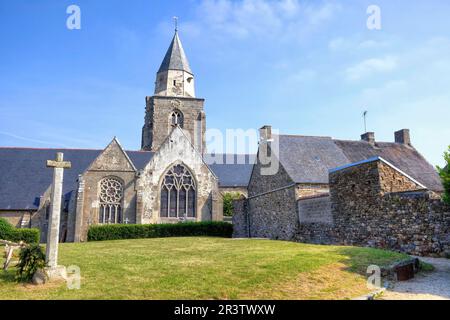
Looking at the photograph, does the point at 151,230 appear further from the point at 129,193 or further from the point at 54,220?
the point at 54,220

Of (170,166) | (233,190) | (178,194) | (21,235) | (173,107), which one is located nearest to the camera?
(21,235)

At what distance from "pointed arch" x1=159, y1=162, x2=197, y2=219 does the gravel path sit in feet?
67.7

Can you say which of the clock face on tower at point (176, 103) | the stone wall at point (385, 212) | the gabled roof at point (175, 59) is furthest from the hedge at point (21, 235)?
the gabled roof at point (175, 59)

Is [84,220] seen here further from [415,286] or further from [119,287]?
[415,286]

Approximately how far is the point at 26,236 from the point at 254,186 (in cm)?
1522

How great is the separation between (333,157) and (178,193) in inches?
493

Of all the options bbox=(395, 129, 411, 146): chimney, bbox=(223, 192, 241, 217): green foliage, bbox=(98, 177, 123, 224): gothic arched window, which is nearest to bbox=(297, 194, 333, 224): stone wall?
bbox=(395, 129, 411, 146): chimney

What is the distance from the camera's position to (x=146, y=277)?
7996 millimetres

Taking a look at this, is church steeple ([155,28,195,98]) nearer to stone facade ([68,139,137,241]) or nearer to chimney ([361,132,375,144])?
stone facade ([68,139,137,241])

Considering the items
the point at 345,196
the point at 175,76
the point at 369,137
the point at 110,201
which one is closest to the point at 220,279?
the point at 345,196

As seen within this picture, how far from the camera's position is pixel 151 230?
2452cm

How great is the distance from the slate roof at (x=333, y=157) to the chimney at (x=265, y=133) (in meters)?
0.94

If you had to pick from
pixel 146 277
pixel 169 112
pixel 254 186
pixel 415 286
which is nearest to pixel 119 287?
pixel 146 277

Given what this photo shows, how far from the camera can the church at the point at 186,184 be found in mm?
20328
